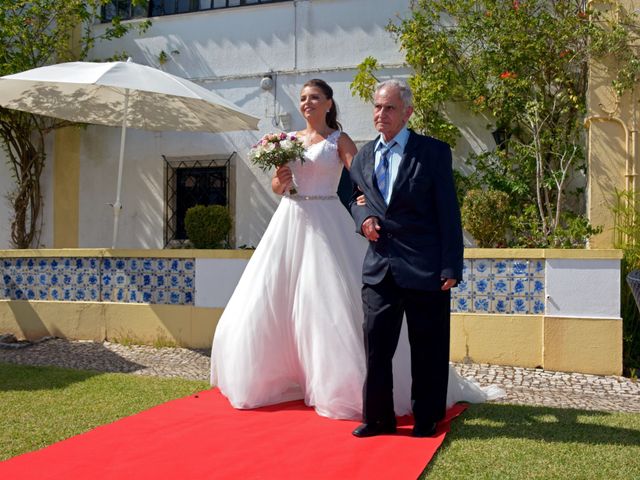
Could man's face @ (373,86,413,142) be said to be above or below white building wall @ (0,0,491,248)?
below

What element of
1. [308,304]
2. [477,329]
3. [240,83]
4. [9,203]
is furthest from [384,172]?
[9,203]

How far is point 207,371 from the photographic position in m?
6.46

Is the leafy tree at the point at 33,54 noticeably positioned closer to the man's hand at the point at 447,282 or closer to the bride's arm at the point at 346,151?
the bride's arm at the point at 346,151

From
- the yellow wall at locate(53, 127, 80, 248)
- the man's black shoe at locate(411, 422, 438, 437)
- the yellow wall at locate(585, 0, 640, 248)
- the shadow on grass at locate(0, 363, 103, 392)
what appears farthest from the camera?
the yellow wall at locate(53, 127, 80, 248)

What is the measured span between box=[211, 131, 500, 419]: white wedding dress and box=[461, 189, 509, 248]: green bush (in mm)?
3162

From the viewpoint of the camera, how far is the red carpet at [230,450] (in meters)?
3.38

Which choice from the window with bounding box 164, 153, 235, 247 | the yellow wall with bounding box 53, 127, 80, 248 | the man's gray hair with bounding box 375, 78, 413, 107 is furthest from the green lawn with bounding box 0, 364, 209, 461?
the yellow wall with bounding box 53, 127, 80, 248

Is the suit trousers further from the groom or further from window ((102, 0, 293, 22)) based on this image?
window ((102, 0, 293, 22))

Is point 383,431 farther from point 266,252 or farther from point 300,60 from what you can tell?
point 300,60

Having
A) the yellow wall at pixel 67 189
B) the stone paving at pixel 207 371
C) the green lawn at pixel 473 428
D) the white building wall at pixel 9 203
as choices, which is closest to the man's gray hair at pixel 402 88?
the green lawn at pixel 473 428

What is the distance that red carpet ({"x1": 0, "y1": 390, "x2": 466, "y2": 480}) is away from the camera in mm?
3379

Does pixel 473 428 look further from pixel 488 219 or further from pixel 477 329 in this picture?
pixel 488 219

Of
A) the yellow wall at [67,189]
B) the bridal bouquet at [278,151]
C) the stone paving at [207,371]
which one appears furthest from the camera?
the yellow wall at [67,189]

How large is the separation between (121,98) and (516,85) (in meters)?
4.59
